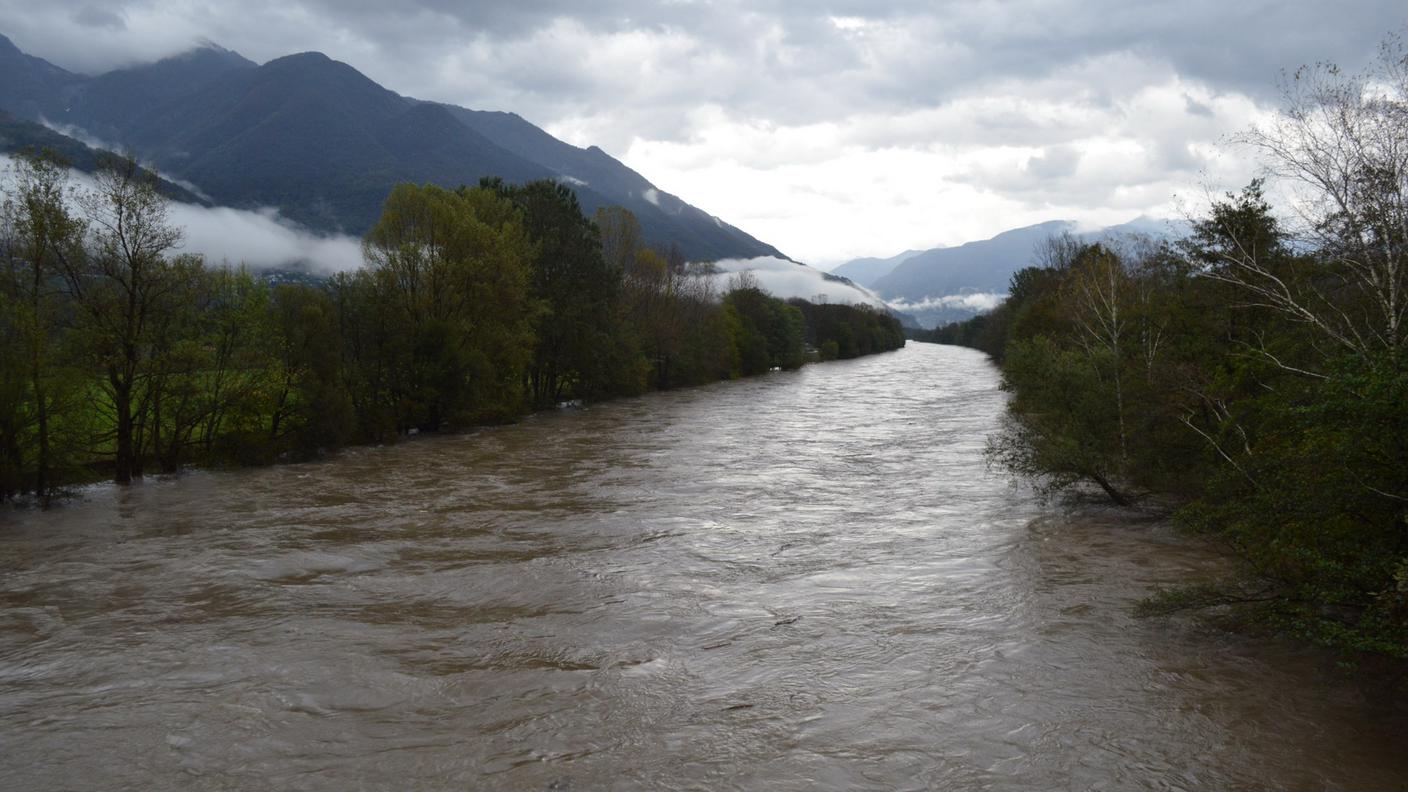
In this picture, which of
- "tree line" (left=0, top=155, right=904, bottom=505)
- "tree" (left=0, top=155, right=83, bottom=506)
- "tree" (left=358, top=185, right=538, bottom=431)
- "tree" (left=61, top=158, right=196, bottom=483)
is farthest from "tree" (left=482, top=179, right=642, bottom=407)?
"tree" (left=0, top=155, right=83, bottom=506)

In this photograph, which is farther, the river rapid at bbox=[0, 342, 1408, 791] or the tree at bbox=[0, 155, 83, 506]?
the tree at bbox=[0, 155, 83, 506]

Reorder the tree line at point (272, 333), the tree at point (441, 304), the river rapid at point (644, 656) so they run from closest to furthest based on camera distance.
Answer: the river rapid at point (644, 656)
the tree line at point (272, 333)
the tree at point (441, 304)

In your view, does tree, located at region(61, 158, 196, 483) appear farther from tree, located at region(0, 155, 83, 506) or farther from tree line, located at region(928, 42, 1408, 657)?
tree line, located at region(928, 42, 1408, 657)

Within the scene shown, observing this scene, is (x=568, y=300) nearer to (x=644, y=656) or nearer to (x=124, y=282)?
(x=124, y=282)

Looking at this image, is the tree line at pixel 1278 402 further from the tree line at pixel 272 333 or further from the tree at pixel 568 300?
the tree at pixel 568 300

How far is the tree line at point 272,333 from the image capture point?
22.8 m

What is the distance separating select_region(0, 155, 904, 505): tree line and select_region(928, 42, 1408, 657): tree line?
25.2m

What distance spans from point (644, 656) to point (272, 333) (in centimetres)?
2538

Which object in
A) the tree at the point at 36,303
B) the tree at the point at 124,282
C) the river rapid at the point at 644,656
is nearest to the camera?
the river rapid at the point at 644,656

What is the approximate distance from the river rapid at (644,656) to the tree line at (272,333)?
425cm

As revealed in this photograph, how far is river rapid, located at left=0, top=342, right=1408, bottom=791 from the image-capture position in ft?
26.8

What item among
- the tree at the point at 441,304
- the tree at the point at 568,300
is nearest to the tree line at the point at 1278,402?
the tree at the point at 441,304

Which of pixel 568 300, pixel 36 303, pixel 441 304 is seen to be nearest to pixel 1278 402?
pixel 36 303

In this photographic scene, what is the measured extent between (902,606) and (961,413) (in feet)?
109
